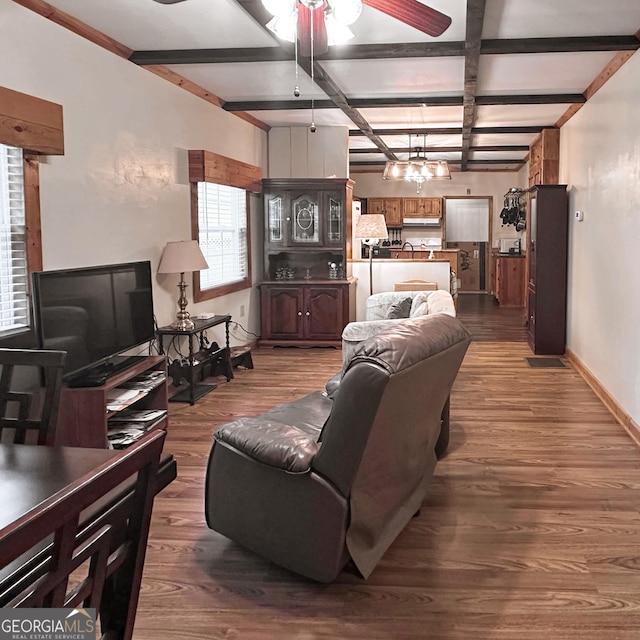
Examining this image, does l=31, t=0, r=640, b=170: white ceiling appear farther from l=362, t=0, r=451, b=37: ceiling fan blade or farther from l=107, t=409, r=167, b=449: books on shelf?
l=107, t=409, r=167, b=449: books on shelf

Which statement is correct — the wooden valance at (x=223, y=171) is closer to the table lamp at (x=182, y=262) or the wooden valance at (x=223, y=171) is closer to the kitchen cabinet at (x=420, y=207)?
the table lamp at (x=182, y=262)

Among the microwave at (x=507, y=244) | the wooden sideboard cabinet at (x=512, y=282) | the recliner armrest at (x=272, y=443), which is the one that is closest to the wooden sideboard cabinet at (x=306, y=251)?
the wooden sideboard cabinet at (x=512, y=282)

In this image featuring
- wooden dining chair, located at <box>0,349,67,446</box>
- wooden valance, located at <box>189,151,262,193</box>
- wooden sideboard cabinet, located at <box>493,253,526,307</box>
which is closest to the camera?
wooden dining chair, located at <box>0,349,67,446</box>

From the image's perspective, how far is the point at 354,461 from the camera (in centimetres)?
249

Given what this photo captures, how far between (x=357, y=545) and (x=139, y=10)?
3.16 meters

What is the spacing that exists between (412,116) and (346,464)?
231 inches

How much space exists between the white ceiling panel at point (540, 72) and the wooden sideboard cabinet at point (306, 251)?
2226 mm

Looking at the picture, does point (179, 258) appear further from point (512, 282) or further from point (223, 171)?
point (512, 282)

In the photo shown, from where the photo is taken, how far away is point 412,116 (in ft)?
25.0

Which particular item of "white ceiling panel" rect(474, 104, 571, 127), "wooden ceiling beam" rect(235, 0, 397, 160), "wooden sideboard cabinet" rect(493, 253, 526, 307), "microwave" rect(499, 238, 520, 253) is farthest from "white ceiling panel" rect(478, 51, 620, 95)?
"microwave" rect(499, 238, 520, 253)

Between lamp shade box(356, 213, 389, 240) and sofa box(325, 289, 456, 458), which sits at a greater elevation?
lamp shade box(356, 213, 389, 240)

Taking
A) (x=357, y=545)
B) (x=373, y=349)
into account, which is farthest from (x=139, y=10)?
(x=357, y=545)

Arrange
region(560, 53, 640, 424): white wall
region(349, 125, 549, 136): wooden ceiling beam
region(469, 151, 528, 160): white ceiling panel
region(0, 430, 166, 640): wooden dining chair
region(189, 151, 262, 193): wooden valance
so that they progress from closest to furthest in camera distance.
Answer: region(0, 430, 166, 640): wooden dining chair
region(560, 53, 640, 424): white wall
region(189, 151, 262, 193): wooden valance
region(349, 125, 549, 136): wooden ceiling beam
region(469, 151, 528, 160): white ceiling panel

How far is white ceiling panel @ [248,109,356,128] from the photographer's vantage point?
735cm
